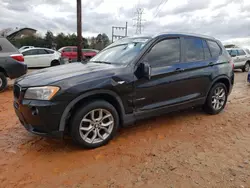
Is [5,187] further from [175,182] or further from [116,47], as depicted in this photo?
[116,47]

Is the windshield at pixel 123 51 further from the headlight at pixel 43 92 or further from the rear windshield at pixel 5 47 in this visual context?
the rear windshield at pixel 5 47

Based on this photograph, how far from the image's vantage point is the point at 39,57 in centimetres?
1400

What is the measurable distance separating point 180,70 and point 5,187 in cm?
308

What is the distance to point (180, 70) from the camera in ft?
12.9

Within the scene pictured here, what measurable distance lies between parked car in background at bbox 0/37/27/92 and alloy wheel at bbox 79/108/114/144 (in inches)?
196

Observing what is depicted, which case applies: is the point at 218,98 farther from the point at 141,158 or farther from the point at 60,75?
the point at 60,75

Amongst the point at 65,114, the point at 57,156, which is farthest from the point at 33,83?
the point at 57,156

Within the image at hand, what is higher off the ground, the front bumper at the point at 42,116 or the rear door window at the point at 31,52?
the rear door window at the point at 31,52

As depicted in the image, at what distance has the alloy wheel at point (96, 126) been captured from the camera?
3115mm

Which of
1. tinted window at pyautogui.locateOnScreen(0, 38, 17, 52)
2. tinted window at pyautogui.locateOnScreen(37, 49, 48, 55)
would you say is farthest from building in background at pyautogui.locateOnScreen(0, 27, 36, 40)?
tinted window at pyautogui.locateOnScreen(0, 38, 17, 52)

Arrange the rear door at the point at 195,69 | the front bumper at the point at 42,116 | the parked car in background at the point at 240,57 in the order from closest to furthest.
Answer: the front bumper at the point at 42,116 < the rear door at the point at 195,69 < the parked car in background at the point at 240,57

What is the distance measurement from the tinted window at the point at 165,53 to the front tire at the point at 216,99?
125 cm

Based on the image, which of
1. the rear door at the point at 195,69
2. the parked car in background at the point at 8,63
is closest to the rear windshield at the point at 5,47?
the parked car in background at the point at 8,63

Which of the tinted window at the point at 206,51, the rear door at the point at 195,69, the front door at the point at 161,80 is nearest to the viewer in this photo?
the front door at the point at 161,80
